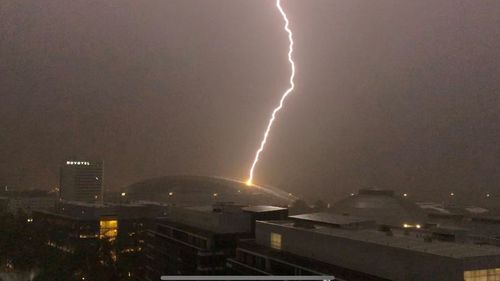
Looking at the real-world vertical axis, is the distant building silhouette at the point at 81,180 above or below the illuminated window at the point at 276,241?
above

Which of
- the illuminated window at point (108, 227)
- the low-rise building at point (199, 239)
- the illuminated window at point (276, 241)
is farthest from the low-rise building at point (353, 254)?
the illuminated window at point (108, 227)

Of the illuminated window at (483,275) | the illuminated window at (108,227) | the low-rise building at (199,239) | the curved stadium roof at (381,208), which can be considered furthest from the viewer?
the curved stadium roof at (381,208)

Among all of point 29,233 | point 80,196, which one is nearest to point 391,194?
point 29,233

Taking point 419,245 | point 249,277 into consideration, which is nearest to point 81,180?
point 249,277

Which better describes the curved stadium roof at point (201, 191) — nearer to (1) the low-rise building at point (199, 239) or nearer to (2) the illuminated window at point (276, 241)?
(1) the low-rise building at point (199, 239)

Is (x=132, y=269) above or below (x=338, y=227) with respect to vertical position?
below

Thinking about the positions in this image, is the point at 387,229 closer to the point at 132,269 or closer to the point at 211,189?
the point at 132,269
